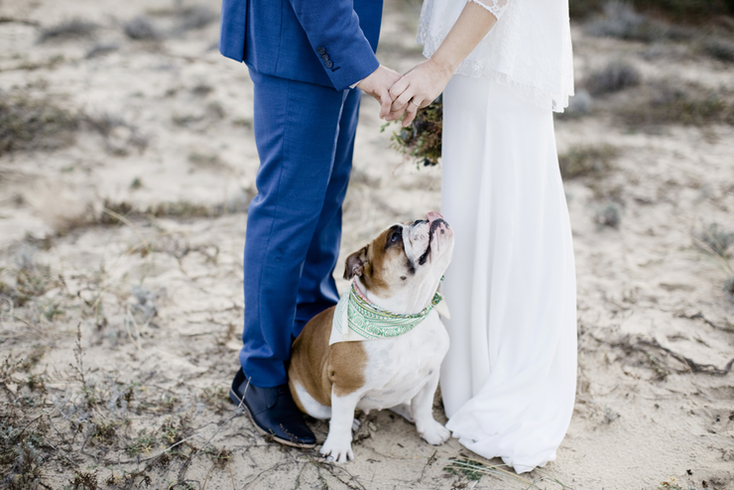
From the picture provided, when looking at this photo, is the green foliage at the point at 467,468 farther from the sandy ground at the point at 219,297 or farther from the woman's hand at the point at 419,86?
the woman's hand at the point at 419,86

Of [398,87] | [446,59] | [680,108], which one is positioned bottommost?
[680,108]

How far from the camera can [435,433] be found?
2.49m

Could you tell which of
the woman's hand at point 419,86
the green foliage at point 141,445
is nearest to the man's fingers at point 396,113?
the woman's hand at point 419,86

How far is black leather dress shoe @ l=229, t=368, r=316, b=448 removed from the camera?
2.41 meters

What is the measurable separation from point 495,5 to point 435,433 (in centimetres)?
195

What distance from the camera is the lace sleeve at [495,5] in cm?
193

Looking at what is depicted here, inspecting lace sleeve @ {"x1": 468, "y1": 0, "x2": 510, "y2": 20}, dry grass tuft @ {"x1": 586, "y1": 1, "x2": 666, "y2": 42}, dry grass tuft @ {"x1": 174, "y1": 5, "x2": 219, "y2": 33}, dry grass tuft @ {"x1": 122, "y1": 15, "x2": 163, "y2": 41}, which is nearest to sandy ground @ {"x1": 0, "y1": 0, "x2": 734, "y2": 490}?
lace sleeve @ {"x1": 468, "y1": 0, "x2": 510, "y2": 20}

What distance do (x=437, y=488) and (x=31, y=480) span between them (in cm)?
171

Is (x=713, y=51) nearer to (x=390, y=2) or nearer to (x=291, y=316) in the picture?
(x=390, y=2)

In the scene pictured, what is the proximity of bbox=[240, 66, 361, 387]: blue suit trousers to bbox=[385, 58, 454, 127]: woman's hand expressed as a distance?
272mm

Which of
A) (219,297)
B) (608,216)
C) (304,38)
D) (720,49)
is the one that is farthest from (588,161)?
(720,49)

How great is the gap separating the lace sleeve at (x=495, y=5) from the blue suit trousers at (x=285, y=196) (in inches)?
25.7

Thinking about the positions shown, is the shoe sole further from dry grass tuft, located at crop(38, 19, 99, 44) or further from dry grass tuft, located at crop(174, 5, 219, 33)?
dry grass tuft, located at crop(174, 5, 219, 33)

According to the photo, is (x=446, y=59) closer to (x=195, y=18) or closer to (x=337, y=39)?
(x=337, y=39)
